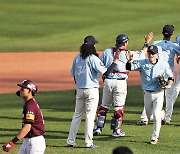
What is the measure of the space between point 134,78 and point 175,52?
11.1 meters

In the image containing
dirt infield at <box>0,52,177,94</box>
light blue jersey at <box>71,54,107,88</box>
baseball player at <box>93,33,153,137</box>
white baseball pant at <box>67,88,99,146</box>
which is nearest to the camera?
light blue jersey at <box>71,54,107,88</box>

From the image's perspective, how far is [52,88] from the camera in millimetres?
24016

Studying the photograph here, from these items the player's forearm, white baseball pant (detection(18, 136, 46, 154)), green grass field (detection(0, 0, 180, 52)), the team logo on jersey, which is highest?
green grass field (detection(0, 0, 180, 52))

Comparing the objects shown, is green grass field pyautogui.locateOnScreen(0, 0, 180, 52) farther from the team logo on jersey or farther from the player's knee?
the team logo on jersey

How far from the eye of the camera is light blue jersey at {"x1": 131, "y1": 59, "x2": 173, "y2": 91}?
44.3ft

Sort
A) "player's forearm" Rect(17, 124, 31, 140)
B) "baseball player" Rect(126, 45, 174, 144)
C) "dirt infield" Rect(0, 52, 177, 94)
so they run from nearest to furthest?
1. "player's forearm" Rect(17, 124, 31, 140)
2. "baseball player" Rect(126, 45, 174, 144)
3. "dirt infield" Rect(0, 52, 177, 94)

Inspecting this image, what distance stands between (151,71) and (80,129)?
9.53 feet

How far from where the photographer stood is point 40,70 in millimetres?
29172

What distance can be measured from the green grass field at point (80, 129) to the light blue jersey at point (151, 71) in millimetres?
1158

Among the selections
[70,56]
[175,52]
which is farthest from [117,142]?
[70,56]

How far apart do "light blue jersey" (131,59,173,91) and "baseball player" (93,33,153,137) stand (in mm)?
304

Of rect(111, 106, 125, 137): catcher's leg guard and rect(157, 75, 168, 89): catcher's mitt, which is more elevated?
rect(157, 75, 168, 89): catcher's mitt

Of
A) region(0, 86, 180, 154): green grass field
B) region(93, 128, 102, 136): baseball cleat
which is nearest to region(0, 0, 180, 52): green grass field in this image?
region(0, 86, 180, 154): green grass field

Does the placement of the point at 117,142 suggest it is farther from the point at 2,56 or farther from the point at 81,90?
the point at 2,56
